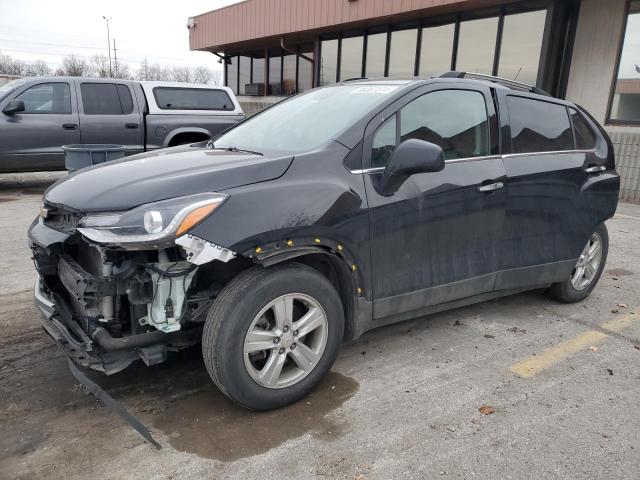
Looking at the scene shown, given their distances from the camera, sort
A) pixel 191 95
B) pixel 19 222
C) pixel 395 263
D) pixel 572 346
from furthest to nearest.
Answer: pixel 191 95 < pixel 19 222 < pixel 572 346 < pixel 395 263

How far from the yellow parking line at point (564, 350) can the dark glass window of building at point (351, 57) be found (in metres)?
12.2

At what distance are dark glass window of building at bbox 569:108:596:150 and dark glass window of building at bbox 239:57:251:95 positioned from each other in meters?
18.5

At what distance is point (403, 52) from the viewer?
1370 centimetres

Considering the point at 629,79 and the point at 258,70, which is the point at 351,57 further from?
the point at 629,79

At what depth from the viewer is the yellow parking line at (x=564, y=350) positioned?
3.39 meters

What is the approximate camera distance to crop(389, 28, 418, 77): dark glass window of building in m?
13.4

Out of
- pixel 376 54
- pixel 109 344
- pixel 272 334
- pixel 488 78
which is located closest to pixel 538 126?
pixel 488 78

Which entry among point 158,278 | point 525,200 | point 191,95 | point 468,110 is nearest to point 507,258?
point 525,200

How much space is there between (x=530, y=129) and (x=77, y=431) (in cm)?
356

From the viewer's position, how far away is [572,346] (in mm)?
3760

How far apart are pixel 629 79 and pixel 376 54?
6.70m

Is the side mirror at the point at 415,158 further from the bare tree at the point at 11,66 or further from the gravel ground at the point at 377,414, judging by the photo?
the bare tree at the point at 11,66

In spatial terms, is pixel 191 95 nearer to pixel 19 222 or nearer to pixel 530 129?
pixel 19 222

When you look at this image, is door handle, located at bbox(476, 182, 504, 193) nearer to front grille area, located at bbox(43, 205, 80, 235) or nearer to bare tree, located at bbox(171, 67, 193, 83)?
front grille area, located at bbox(43, 205, 80, 235)
